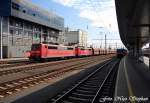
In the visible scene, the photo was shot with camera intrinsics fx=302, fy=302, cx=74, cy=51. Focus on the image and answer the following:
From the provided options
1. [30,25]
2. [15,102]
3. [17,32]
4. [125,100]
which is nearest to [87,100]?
[125,100]

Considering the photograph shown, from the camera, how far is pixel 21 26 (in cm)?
7262

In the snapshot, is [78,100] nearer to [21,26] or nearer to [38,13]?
[21,26]

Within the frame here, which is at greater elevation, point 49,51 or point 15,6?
point 15,6

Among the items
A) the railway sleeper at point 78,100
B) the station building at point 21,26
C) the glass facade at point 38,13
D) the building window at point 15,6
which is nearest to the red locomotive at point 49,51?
the station building at point 21,26

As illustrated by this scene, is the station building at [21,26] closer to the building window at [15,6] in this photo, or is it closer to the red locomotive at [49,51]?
Answer: the building window at [15,6]

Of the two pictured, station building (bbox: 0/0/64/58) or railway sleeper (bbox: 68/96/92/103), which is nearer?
railway sleeper (bbox: 68/96/92/103)

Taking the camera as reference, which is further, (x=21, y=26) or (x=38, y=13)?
(x=38, y=13)

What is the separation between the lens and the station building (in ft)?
210

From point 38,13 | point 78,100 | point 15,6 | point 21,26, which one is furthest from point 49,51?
point 38,13

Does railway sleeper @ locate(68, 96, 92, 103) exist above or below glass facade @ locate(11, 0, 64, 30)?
below

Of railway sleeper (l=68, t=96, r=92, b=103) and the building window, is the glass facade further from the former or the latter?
railway sleeper (l=68, t=96, r=92, b=103)

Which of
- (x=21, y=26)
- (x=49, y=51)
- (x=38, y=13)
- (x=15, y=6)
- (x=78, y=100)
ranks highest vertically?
(x=38, y=13)

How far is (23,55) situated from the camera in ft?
232

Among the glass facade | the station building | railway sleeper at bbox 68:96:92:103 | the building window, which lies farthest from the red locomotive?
railway sleeper at bbox 68:96:92:103
